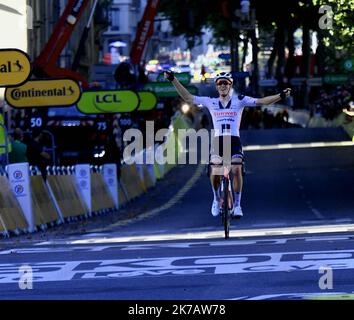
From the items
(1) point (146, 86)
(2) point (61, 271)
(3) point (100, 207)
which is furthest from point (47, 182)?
(1) point (146, 86)

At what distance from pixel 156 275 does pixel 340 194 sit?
22.6 m

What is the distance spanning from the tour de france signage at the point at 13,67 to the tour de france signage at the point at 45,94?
4.83 meters

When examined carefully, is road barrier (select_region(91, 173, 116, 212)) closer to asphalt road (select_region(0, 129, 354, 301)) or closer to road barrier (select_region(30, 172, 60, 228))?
asphalt road (select_region(0, 129, 354, 301))

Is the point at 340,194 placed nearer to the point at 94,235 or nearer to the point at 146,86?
the point at 94,235

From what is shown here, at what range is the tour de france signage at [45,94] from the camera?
26.4m

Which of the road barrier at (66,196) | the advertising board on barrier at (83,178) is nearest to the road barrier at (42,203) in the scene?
the road barrier at (66,196)

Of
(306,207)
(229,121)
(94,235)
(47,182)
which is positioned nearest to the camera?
(229,121)

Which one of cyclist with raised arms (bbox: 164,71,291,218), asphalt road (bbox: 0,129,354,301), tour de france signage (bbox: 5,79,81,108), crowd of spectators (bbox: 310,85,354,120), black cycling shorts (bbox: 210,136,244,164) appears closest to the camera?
asphalt road (bbox: 0,129,354,301)

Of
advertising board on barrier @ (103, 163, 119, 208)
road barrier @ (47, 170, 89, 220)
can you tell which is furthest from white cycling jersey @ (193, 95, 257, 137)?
advertising board on barrier @ (103, 163, 119, 208)

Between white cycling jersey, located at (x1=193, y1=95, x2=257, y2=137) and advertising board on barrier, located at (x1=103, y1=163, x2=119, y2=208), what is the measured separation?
15.2 metres

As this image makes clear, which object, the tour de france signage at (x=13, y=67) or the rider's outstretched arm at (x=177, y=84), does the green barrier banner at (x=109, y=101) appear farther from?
the rider's outstretched arm at (x=177, y=84)

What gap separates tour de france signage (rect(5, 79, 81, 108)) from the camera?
86.6 feet

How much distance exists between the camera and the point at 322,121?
74500 mm

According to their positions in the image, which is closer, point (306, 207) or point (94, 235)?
point (94, 235)
